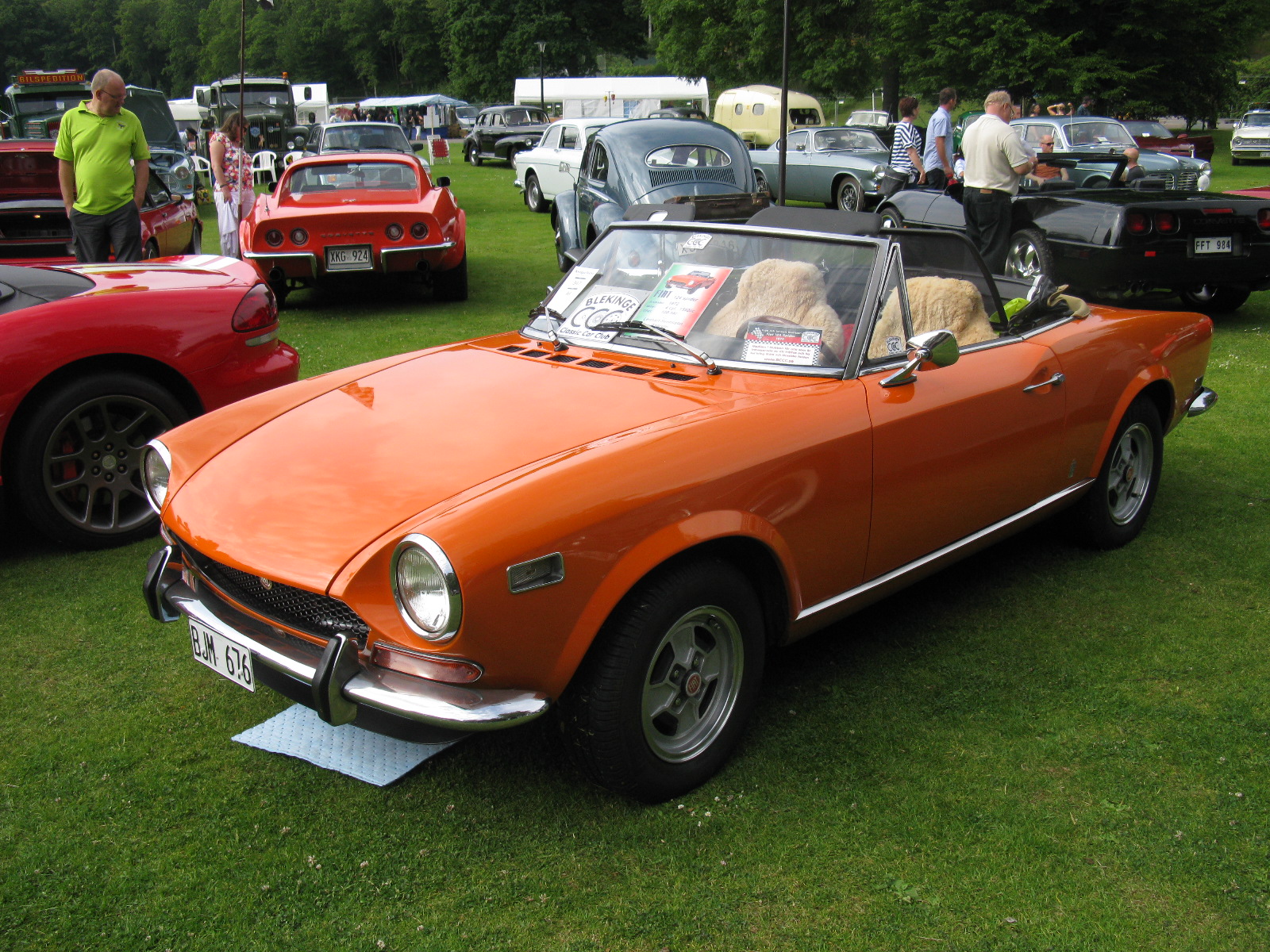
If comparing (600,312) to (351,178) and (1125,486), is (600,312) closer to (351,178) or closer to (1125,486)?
(1125,486)

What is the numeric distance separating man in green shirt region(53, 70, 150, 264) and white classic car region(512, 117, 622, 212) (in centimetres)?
991

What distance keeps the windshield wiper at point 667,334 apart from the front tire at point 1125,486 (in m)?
1.91

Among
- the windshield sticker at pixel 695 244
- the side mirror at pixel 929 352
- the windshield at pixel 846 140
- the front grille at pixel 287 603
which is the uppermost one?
the windshield at pixel 846 140

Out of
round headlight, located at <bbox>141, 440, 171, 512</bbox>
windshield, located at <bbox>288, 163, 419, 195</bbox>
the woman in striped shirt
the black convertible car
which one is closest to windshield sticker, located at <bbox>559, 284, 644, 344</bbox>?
round headlight, located at <bbox>141, 440, 171, 512</bbox>

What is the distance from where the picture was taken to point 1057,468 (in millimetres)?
3904

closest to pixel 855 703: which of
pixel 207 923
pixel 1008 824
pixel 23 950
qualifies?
pixel 1008 824

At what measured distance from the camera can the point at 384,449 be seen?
9.43 ft

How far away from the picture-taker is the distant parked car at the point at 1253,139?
2777 centimetres

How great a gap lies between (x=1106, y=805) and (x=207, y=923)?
2296mm

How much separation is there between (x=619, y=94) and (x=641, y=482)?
43493 millimetres

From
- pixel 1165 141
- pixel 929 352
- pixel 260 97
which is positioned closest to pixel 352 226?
pixel 929 352

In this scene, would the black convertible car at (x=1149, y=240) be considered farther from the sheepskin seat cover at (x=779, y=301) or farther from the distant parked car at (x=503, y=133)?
the distant parked car at (x=503, y=133)

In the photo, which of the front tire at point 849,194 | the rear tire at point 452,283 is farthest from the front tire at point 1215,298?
the front tire at point 849,194

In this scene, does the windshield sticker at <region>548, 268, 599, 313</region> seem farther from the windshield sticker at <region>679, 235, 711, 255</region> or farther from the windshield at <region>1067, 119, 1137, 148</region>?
the windshield at <region>1067, 119, 1137, 148</region>
